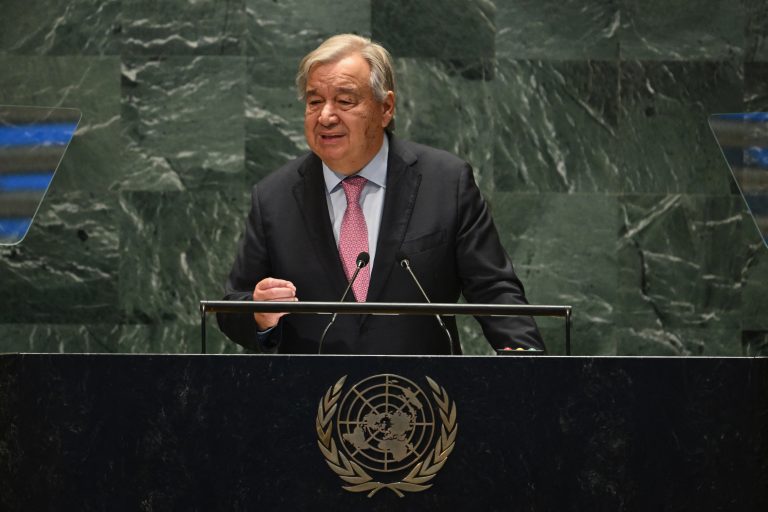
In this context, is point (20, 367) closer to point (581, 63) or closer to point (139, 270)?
point (139, 270)

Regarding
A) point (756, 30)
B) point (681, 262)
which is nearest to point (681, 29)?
point (756, 30)

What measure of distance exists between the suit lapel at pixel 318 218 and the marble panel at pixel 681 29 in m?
2.18

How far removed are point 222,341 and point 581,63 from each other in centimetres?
198

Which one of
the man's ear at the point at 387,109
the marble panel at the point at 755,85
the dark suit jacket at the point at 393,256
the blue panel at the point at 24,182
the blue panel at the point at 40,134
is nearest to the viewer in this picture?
the dark suit jacket at the point at 393,256

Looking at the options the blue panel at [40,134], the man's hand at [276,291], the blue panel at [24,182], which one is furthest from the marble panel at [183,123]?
the man's hand at [276,291]

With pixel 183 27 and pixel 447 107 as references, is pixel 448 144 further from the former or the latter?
pixel 183 27

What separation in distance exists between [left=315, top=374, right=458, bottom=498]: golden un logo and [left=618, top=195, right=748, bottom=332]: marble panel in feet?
9.82

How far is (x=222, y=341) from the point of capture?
511cm

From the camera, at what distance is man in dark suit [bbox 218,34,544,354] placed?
3.32m

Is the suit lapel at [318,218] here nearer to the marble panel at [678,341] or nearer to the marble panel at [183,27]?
the marble panel at [183,27]

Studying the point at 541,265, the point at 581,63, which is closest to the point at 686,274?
the point at 541,265

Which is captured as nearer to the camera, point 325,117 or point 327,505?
point 327,505

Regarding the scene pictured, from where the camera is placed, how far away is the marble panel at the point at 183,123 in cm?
512

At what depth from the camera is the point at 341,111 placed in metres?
3.43
